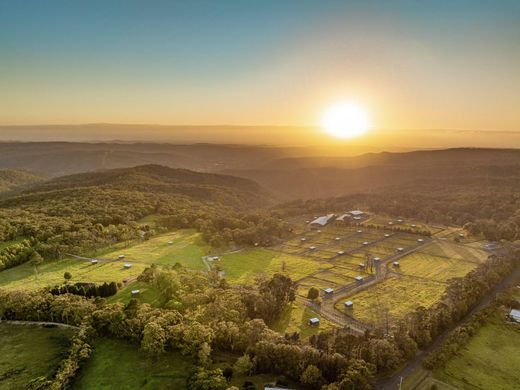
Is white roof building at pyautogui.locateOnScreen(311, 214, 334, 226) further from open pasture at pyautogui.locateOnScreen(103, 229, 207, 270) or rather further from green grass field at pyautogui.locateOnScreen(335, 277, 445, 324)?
green grass field at pyautogui.locateOnScreen(335, 277, 445, 324)

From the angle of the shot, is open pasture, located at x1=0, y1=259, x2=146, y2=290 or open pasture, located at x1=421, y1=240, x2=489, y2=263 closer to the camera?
open pasture, located at x1=0, y1=259, x2=146, y2=290

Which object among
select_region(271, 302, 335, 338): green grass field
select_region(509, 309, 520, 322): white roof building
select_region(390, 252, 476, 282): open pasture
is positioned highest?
select_region(509, 309, 520, 322): white roof building

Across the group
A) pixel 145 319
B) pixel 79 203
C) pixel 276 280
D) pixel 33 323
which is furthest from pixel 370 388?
pixel 79 203

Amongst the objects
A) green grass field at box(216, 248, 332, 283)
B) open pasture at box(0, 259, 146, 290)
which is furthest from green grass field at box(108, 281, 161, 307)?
green grass field at box(216, 248, 332, 283)

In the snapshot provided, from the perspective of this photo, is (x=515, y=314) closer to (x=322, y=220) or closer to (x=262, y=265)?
(x=262, y=265)

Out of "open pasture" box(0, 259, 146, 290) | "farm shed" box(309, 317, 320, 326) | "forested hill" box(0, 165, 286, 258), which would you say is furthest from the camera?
"forested hill" box(0, 165, 286, 258)

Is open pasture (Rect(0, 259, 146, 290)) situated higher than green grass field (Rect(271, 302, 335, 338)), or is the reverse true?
open pasture (Rect(0, 259, 146, 290))

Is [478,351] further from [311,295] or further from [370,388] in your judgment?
[311,295]

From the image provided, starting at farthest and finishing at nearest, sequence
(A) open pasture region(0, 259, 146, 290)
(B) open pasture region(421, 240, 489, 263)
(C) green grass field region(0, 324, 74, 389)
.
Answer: (B) open pasture region(421, 240, 489, 263) → (A) open pasture region(0, 259, 146, 290) → (C) green grass field region(0, 324, 74, 389)
